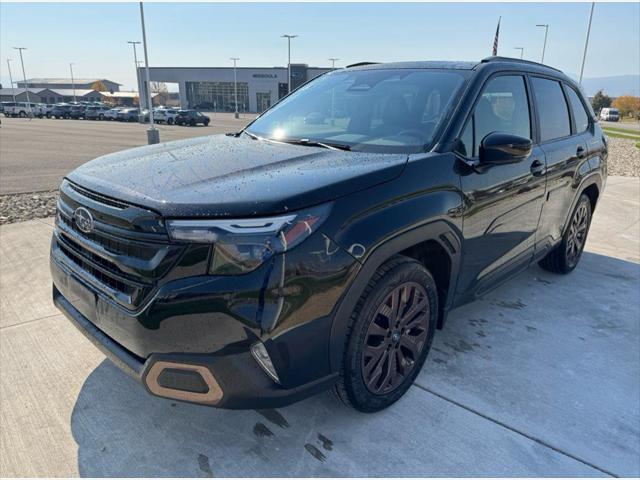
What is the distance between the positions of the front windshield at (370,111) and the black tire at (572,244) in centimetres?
227

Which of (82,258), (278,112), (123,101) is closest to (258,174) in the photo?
(82,258)

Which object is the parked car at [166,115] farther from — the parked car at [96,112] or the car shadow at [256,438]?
the car shadow at [256,438]

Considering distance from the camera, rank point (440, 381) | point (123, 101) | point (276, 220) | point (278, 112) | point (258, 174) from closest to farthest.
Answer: point (276, 220) → point (258, 174) → point (440, 381) → point (278, 112) → point (123, 101)

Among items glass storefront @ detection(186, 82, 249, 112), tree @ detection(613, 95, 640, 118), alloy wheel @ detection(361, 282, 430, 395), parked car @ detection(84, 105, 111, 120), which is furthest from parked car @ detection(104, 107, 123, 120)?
tree @ detection(613, 95, 640, 118)

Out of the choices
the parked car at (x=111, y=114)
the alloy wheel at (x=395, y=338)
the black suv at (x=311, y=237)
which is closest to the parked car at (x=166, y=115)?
the parked car at (x=111, y=114)

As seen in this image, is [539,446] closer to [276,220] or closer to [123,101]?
[276,220]

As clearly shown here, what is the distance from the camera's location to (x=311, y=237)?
1969 millimetres

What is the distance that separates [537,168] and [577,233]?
172 cm

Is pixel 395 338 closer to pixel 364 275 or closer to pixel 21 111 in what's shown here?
pixel 364 275

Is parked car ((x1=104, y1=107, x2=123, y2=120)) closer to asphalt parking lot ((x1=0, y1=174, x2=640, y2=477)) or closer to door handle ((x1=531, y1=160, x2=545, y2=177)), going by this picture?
asphalt parking lot ((x1=0, y1=174, x2=640, y2=477))

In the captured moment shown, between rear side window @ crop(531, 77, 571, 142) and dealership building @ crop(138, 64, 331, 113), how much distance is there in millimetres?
69804

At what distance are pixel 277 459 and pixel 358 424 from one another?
479mm

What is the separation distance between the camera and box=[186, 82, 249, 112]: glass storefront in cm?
7794

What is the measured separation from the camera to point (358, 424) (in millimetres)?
2531
